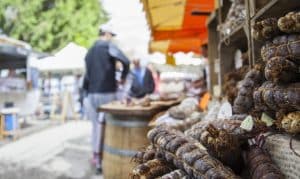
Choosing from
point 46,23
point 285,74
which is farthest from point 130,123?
point 46,23

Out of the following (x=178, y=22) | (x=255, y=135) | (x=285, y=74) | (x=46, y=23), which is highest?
(x=46, y=23)

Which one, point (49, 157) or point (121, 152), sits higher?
point (121, 152)

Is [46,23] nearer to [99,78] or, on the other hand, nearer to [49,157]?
[49,157]

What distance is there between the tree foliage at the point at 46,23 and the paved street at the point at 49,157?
853 cm

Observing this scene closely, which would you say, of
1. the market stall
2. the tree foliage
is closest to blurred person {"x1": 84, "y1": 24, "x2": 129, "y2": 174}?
the market stall

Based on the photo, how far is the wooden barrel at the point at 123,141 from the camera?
12.1 feet

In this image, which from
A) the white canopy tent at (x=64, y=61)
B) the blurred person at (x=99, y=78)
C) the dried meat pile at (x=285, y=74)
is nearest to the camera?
the dried meat pile at (x=285, y=74)

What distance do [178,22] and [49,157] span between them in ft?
10.7

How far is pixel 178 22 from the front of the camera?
6.18 meters

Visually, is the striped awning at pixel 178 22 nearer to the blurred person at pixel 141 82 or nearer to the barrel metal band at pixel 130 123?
the blurred person at pixel 141 82

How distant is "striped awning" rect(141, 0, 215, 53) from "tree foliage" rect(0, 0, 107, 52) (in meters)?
10.2

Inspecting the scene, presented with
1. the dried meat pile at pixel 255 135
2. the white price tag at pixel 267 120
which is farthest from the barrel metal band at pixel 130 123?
the white price tag at pixel 267 120

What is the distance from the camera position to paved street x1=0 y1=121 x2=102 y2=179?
5.65m

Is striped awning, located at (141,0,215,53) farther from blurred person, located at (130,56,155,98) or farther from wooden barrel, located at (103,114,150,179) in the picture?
wooden barrel, located at (103,114,150,179)
